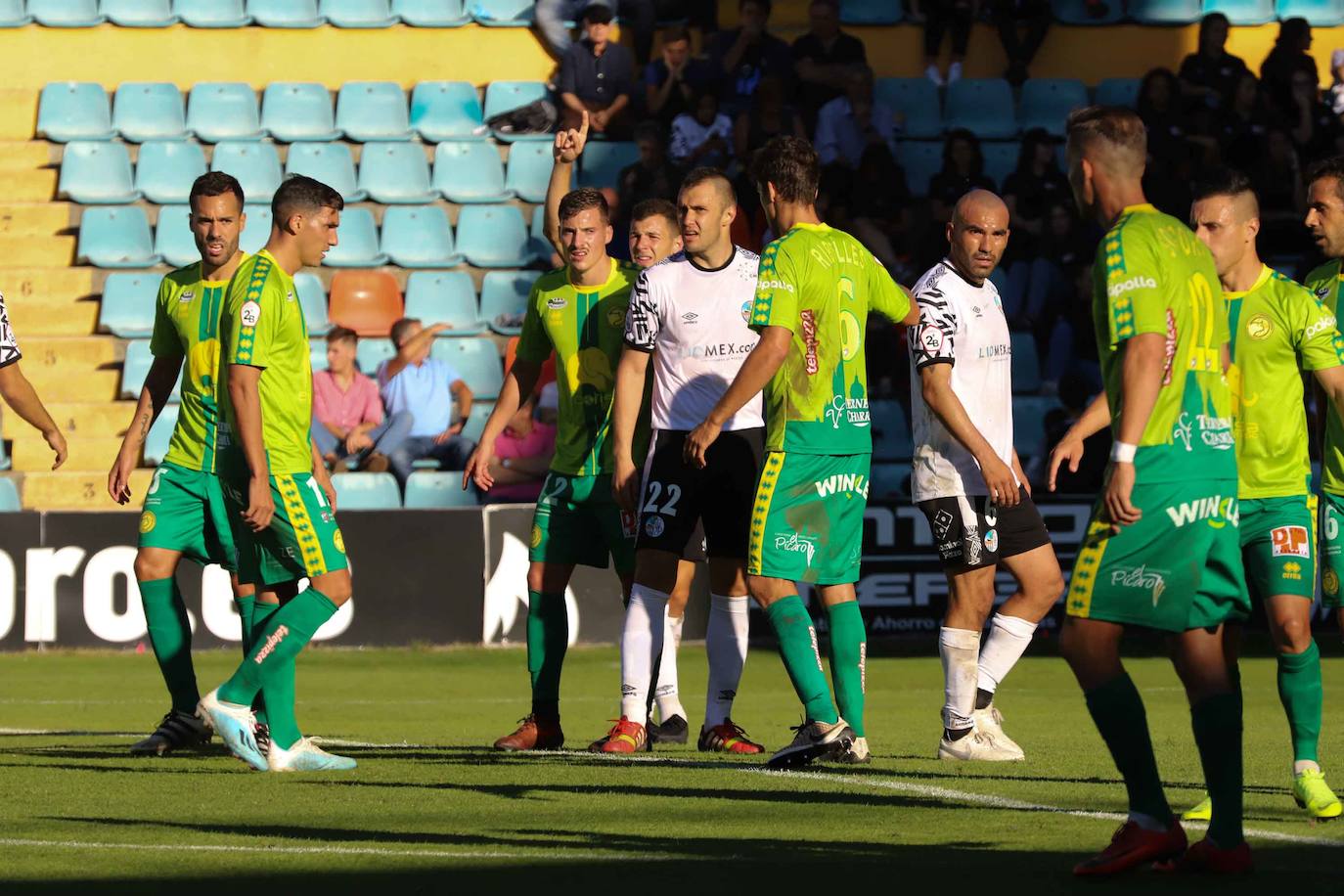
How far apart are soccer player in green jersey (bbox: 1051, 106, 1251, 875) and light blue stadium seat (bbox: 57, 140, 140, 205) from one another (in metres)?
14.7

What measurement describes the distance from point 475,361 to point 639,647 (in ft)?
29.8

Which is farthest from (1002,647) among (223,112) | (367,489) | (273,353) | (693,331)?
(223,112)

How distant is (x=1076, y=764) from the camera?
26.1 feet

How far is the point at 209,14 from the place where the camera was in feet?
65.8

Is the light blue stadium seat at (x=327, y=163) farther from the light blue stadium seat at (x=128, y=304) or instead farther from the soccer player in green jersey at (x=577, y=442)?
the soccer player in green jersey at (x=577, y=442)

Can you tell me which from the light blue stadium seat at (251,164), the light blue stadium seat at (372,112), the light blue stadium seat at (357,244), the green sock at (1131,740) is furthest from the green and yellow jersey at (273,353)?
the light blue stadium seat at (372,112)

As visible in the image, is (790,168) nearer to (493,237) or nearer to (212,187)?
(212,187)

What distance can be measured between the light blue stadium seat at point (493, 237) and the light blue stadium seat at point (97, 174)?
3033 mm

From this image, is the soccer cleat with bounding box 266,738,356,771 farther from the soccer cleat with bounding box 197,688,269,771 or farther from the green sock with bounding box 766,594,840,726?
the green sock with bounding box 766,594,840,726

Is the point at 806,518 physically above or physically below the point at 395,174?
below

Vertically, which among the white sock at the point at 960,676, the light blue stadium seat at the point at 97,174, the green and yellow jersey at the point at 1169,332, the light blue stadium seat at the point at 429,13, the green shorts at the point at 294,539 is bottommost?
the white sock at the point at 960,676

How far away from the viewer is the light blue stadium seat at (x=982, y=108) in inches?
781

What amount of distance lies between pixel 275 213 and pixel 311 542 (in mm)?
1343

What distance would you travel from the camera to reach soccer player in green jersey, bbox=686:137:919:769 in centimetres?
741
